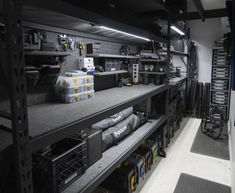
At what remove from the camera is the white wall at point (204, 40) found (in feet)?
16.8

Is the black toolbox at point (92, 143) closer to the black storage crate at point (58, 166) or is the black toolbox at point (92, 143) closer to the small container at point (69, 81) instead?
the black storage crate at point (58, 166)

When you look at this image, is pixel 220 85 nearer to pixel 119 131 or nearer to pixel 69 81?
pixel 119 131

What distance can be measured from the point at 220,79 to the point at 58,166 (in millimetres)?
4870

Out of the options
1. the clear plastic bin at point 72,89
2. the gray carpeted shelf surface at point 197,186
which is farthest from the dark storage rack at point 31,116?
the gray carpeted shelf surface at point 197,186

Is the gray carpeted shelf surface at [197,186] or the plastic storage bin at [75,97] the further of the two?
the gray carpeted shelf surface at [197,186]

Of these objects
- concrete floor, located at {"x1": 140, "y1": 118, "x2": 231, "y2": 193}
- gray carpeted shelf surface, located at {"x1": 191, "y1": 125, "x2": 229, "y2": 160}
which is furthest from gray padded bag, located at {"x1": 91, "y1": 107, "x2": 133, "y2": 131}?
gray carpeted shelf surface, located at {"x1": 191, "y1": 125, "x2": 229, "y2": 160}

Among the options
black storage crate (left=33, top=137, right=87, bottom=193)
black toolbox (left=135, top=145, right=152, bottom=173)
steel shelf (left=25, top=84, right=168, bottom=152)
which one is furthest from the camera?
black toolbox (left=135, top=145, right=152, bottom=173)

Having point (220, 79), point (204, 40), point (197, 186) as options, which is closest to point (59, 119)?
point (197, 186)

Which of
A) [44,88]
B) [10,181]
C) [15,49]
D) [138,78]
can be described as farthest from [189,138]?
[15,49]

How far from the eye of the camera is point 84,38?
2078mm

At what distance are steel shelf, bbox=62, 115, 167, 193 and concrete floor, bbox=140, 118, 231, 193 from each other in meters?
0.63

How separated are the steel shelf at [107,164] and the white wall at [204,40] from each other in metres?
3.57

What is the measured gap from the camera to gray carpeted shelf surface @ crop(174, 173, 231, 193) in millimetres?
2277

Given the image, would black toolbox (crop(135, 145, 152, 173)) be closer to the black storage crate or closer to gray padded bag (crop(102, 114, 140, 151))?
gray padded bag (crop(102, 114, 140, 151))
